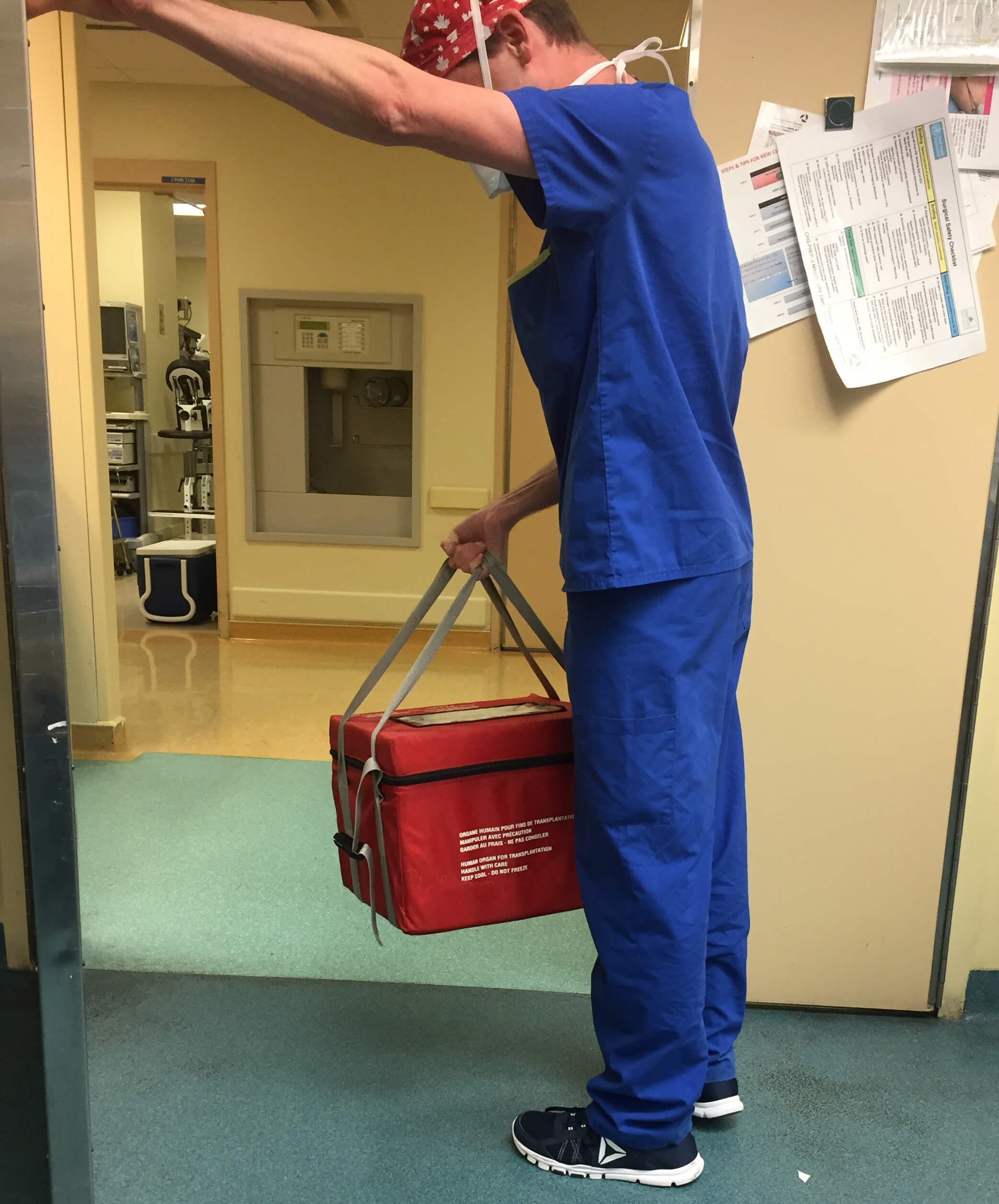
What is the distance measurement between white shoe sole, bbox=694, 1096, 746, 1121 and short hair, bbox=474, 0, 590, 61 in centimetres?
147

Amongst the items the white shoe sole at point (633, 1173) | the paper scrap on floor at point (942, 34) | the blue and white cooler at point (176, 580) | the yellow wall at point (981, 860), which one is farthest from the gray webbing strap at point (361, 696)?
the blue and white cooler at point (176, 580)

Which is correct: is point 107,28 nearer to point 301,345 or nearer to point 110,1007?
point 301,345

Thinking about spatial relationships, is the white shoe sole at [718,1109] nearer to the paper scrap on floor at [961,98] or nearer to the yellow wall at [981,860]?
the yellow wall at [981,860]

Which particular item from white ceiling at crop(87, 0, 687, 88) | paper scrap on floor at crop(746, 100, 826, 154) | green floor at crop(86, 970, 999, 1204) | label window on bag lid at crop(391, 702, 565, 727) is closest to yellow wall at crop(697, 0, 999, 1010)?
paper scrap on floor at crop(746, 100, 826, 154)

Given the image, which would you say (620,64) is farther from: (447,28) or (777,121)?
(777,121)

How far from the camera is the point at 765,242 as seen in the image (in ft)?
4.80

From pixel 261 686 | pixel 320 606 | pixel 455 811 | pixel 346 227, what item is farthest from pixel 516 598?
pixel 346 227

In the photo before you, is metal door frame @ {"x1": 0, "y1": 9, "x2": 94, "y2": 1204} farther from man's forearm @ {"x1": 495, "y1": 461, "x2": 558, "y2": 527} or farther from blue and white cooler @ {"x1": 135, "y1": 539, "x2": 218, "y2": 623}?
blue and white cooler @ {"x1": 135, "y1": 539, "x2": 218, "y2": 623}

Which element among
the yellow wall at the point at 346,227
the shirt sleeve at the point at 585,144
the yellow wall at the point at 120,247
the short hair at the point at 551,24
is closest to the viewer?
the shirt sleeve at the point at 585,144

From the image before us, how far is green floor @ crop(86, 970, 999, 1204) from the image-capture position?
125 centimetres

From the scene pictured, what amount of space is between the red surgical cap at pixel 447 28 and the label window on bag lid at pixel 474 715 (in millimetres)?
848

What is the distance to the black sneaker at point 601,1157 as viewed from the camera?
Result: 1.25 meters

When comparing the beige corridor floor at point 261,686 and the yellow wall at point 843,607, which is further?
the beige corridor floor at point 261,686

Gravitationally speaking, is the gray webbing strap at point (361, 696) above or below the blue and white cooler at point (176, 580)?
above
